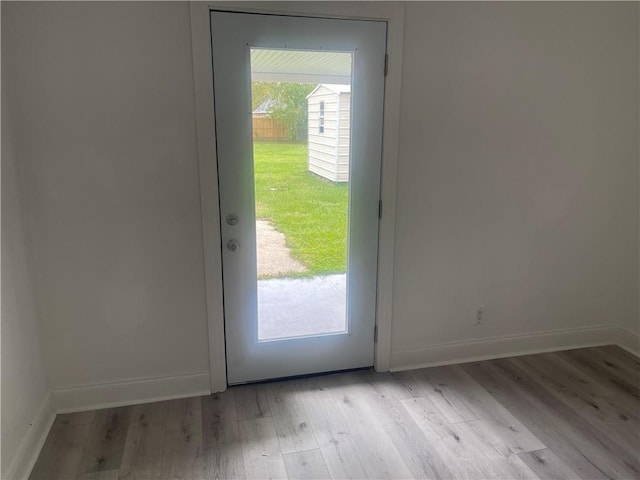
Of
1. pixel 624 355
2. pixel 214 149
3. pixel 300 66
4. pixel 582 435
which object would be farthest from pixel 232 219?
pixel 624 355

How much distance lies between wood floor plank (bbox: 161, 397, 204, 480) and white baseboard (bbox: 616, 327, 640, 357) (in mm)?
2830

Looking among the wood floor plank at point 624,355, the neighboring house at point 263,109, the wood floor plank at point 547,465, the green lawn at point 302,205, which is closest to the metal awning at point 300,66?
the neighboring house at point 263,109

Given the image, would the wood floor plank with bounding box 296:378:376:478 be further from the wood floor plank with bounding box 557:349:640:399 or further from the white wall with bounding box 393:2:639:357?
the wood floor plank with bounding box 557:349:640:399

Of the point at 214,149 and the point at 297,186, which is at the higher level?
the point at 214,149

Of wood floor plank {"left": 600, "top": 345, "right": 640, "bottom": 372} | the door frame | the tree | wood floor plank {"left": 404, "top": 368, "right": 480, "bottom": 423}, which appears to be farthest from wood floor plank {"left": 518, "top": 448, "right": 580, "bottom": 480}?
the tree

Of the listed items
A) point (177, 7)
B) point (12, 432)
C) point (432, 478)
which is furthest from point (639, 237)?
point (12, 432)

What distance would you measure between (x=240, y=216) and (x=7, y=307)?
1.09 meters

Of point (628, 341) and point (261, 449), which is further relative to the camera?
point (628, 341)

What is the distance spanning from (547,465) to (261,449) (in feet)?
4.23

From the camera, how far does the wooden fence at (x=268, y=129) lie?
2.35 m

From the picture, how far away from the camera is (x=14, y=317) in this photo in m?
2.00

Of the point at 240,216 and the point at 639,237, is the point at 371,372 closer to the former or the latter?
the point at 240,216

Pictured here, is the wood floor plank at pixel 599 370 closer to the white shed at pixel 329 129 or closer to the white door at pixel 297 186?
the white door at pixel 297 186

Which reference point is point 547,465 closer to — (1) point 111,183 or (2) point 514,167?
(2) point 514,167
